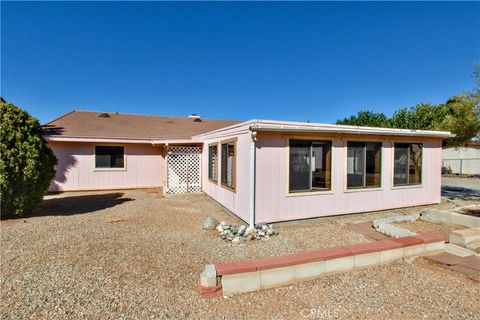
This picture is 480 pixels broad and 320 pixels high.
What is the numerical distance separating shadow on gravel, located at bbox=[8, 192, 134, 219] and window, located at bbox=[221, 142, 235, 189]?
4269mm

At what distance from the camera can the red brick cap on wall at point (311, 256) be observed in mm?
3188

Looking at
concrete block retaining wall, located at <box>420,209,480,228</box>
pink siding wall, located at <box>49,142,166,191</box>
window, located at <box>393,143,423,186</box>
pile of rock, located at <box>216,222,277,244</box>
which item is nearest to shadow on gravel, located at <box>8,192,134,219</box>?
pink siding wall, located at <box>49,142,166,191</box>

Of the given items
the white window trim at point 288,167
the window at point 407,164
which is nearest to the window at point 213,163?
the white window trim at point 288,167

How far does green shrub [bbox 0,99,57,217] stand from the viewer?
6.14 m

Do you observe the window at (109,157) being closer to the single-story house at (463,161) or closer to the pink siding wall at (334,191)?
the pink siding wall at (334,191)

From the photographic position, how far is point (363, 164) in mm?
7289

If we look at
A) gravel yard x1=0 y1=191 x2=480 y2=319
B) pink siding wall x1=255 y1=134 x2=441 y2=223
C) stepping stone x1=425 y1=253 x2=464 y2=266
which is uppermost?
pink siding wall x1=255 y1=134 x2=441 y2=223

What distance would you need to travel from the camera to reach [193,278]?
355 centimetres

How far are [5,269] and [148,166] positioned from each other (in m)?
9.71

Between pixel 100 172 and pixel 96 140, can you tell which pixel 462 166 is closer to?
pixel 100 172

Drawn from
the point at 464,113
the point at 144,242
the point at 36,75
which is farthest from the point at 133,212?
the point at 464,113

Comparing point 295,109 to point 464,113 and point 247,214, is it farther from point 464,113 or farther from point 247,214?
point 247,214

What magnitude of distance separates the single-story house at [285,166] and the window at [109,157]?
46 mm

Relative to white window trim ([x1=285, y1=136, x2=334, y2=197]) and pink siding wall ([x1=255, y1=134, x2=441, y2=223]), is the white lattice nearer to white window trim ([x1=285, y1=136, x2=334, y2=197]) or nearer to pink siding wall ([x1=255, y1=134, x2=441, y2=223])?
pink siding wall ([x1=255, y1=134, x2=441, y2=223])
